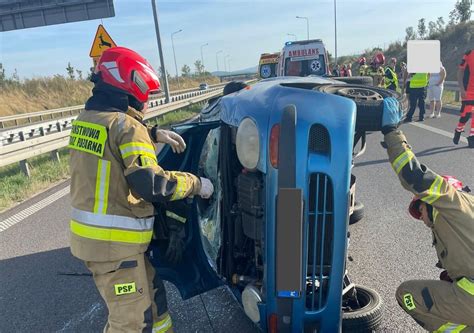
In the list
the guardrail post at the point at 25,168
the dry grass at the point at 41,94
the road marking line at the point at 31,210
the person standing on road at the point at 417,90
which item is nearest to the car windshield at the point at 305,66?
the person standing on road at the point at 417,90

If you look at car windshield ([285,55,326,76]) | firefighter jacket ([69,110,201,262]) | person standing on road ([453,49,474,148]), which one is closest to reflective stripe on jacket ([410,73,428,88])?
car windshield ([285,55,326,76])

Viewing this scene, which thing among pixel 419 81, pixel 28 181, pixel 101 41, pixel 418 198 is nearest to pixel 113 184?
pixel 418 198

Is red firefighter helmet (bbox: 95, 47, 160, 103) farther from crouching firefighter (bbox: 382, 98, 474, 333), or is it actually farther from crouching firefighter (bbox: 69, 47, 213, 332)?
crouching firefighter (bbox: 382, 98, 474, 333)

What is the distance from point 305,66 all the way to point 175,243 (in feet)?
36.6

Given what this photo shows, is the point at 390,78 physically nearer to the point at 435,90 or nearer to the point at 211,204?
the point at 435,90

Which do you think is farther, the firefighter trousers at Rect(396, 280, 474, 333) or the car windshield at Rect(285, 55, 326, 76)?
the car windshield at Rect(285, 55, 326, 76)

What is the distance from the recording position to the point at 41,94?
34.4m

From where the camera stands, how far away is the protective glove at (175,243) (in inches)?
115

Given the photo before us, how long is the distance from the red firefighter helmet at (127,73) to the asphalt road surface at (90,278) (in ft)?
5.67

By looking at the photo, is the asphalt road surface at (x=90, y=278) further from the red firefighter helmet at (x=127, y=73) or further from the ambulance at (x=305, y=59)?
the ambulance at (x=305, y=59)

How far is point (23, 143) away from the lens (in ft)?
24.7

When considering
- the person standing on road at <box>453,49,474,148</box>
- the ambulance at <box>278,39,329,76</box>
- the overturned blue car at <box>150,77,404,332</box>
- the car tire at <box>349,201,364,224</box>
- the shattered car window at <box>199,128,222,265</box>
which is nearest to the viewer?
the overturned blue car at <box>150,77,404,332</box>

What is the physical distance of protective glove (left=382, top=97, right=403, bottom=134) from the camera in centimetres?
235

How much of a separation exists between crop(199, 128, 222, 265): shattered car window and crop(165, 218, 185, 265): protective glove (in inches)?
7.9
